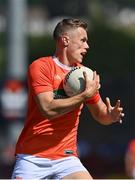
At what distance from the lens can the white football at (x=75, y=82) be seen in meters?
9.02

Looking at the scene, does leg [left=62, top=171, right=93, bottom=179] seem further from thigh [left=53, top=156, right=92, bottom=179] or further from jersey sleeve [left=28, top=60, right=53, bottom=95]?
jersey sleeve [left=28, top=60, right=53, bottom=95]

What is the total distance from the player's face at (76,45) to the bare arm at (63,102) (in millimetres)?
333

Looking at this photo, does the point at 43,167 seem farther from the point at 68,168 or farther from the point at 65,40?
the point at 65,40

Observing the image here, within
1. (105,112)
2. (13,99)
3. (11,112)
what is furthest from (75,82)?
(11,112)

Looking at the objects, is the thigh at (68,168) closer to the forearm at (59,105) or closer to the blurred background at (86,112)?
the forearm at (59,105)

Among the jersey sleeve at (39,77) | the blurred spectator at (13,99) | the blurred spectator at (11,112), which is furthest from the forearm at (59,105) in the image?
the blurred spectator at (13,99)

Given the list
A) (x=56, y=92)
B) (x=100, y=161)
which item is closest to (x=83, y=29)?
(x=56, y=92)

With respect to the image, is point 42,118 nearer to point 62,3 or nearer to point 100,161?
point 100,161

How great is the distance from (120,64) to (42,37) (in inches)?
302

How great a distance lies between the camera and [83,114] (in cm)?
2053

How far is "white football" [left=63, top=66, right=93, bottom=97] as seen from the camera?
9.02 metres

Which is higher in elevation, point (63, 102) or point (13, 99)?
point (63, 102)

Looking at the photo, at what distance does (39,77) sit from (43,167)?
81cm

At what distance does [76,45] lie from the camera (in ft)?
30.4
